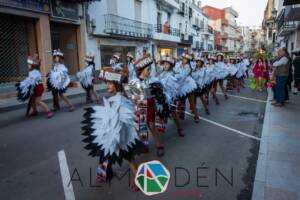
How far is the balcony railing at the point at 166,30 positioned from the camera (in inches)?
1054

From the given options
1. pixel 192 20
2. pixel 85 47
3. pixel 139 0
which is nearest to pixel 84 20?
pixel 85 47

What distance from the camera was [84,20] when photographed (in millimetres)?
16406

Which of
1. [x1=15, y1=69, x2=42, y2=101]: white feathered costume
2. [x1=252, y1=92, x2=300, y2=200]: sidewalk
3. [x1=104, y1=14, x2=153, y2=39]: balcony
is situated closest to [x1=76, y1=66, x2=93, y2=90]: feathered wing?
[x1=15, y1=69, x2=42, y2=101]: white feathered costume

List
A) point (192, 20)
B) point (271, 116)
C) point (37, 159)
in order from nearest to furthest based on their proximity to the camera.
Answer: point (37, 159) → point (271, 116) → point (192, 20)

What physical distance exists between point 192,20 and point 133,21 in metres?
20.8

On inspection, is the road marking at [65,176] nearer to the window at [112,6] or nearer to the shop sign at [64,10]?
the shop sign at [64,10]

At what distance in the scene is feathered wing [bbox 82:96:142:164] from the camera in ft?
10.2

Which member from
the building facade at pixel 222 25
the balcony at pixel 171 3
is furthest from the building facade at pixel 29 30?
the building facade at pixel 222 25

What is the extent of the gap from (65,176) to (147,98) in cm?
159

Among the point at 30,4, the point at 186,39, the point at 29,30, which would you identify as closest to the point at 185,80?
the point at 30,4

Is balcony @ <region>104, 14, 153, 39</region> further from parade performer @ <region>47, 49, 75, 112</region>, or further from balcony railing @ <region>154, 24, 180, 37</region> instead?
parade performer @ <region>47, 49, 75, 112</region>

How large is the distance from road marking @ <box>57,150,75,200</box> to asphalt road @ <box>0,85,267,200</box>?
0.05 metres

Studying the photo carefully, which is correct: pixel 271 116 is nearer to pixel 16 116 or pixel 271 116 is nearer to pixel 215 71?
pixel 215 71

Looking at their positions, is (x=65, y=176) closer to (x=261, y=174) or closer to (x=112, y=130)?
(x=112, y=130)
